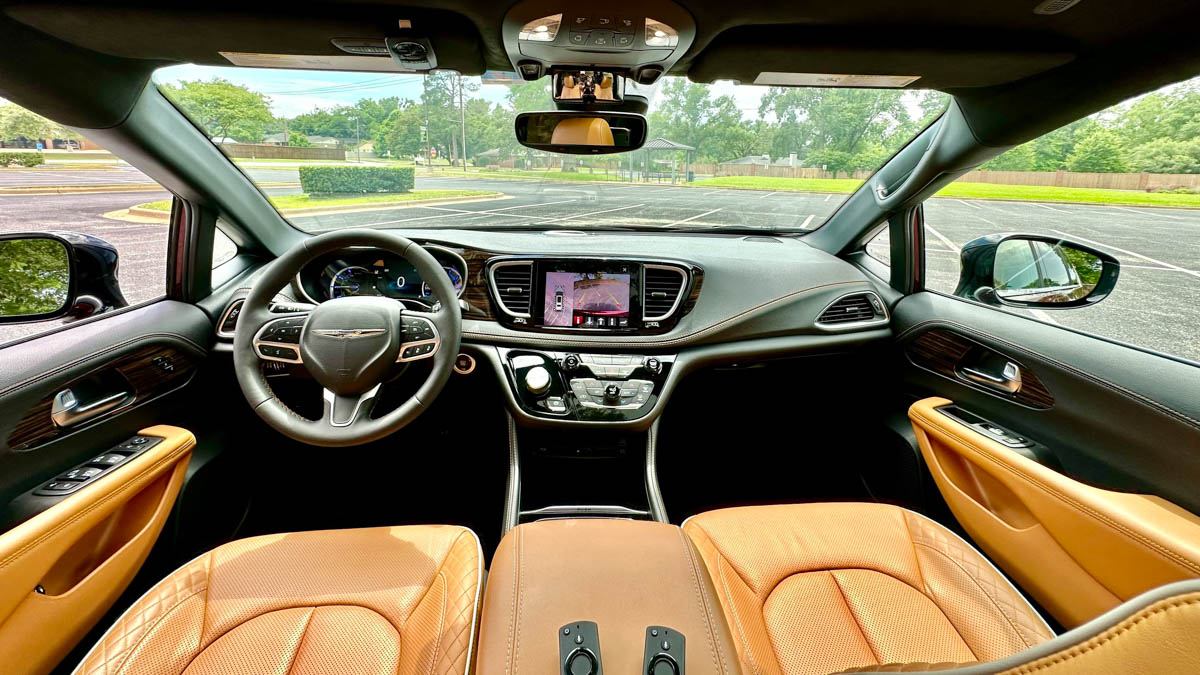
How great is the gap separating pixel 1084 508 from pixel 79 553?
2656mm

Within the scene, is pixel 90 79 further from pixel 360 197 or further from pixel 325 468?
pixel 325 468

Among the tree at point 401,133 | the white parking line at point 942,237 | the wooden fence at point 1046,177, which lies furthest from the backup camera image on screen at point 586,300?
the white parking line at point 942,237

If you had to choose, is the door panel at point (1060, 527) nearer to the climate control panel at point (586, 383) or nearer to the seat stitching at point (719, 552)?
the seat stitching at point (719, 552)

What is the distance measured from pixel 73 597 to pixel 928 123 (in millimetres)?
3188

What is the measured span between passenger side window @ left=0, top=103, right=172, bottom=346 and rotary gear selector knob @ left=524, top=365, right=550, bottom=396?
1.48 meters

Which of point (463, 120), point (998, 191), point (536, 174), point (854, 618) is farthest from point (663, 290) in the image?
point (854, 618)

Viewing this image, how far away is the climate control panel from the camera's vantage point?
2.54 metres

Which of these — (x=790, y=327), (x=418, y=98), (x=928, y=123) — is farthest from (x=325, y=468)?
(x=928, y=123)

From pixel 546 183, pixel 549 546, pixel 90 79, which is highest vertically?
pixel 90 79

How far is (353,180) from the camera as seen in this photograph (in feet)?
8.59

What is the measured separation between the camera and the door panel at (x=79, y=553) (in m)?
1.29

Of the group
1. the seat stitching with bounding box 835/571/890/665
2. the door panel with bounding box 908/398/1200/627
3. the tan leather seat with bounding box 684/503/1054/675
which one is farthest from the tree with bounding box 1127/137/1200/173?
the seat stitching with bounding box 835/571/890/665

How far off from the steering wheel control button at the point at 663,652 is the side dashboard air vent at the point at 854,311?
1920 millimetres

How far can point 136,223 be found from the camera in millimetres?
2229
